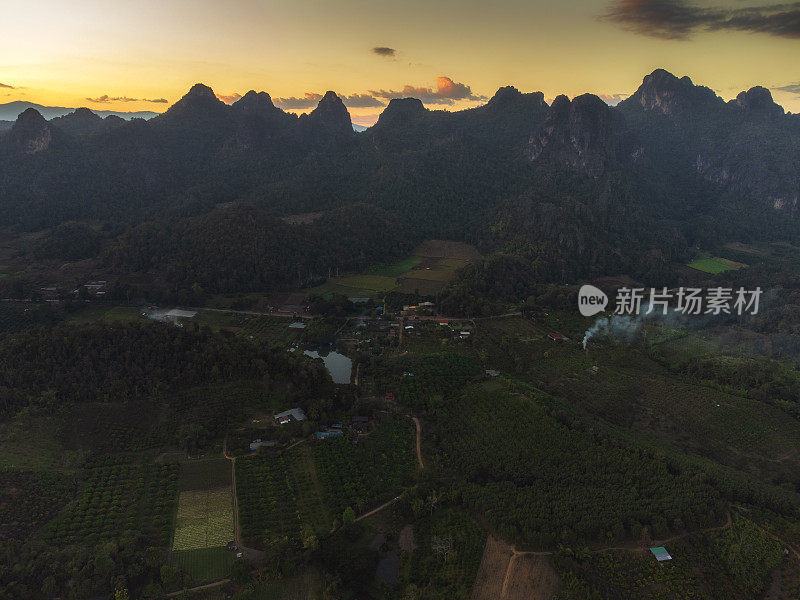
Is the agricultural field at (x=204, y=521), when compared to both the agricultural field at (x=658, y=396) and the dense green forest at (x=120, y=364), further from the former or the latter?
the agricultural field at (x=658, y=396)

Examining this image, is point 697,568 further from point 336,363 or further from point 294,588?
point 336,363

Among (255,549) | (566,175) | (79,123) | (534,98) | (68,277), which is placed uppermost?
(534,98)

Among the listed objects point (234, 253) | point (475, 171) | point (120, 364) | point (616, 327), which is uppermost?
point (475, 171)

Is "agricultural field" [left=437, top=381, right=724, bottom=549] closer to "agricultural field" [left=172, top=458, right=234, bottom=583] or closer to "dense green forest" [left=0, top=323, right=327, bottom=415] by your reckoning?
"agricultural field" [left=172, top=458, right=234, bottom=583]

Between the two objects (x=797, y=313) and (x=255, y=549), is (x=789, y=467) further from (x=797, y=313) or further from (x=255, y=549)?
(x=255, y=549)

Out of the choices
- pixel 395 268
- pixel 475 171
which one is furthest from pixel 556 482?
pixel 475 171

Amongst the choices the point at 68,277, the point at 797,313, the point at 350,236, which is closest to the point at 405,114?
the point at 350,236
